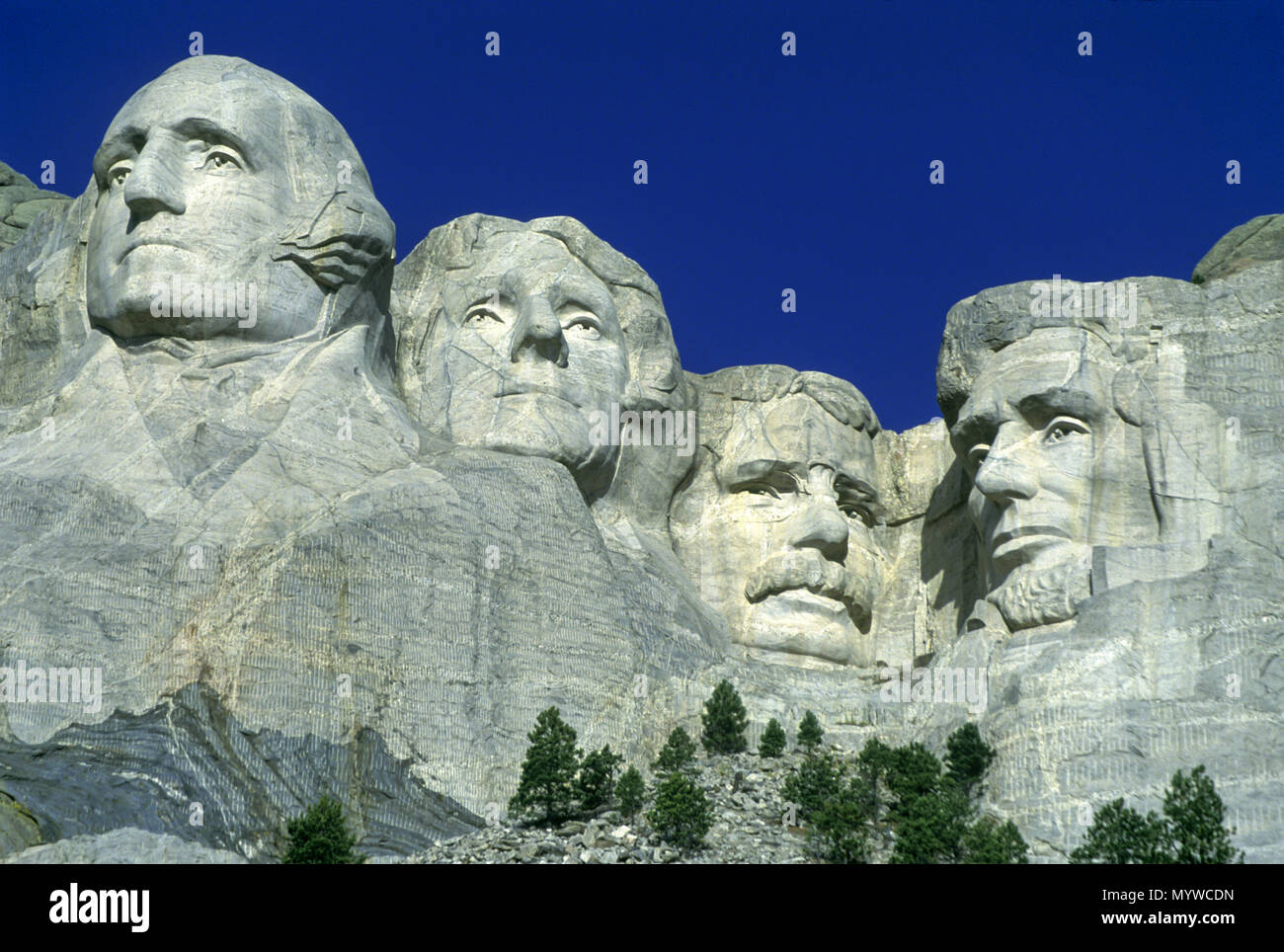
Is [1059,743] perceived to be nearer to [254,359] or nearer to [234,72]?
[254,359]

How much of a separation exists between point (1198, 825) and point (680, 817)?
3616 mm

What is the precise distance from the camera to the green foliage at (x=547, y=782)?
20.9m

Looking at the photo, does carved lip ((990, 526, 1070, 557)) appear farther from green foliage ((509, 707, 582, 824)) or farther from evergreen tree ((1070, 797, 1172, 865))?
green foliage ((509, 707, 582, 824))

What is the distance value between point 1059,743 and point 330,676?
5726mm

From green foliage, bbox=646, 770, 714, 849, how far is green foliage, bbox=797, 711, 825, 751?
283 centimetres

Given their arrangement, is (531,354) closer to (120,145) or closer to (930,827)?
(120,145)

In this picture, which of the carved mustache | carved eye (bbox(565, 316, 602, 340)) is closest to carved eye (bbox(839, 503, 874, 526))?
the carved mustache

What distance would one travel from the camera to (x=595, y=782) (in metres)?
21.1

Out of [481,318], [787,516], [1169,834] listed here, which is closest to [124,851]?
[1169,834]

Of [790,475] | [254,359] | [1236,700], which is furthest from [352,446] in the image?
[1236,700]

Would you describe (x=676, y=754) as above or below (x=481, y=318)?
below

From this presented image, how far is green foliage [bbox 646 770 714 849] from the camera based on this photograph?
20.2 metres

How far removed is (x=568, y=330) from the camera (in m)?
26.7

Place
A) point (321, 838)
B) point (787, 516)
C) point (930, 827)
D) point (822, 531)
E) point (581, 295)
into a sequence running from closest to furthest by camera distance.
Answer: point (321, 838)
point (930, 827)
point (581, 295)
point (822, 531)
point (787, 516)
